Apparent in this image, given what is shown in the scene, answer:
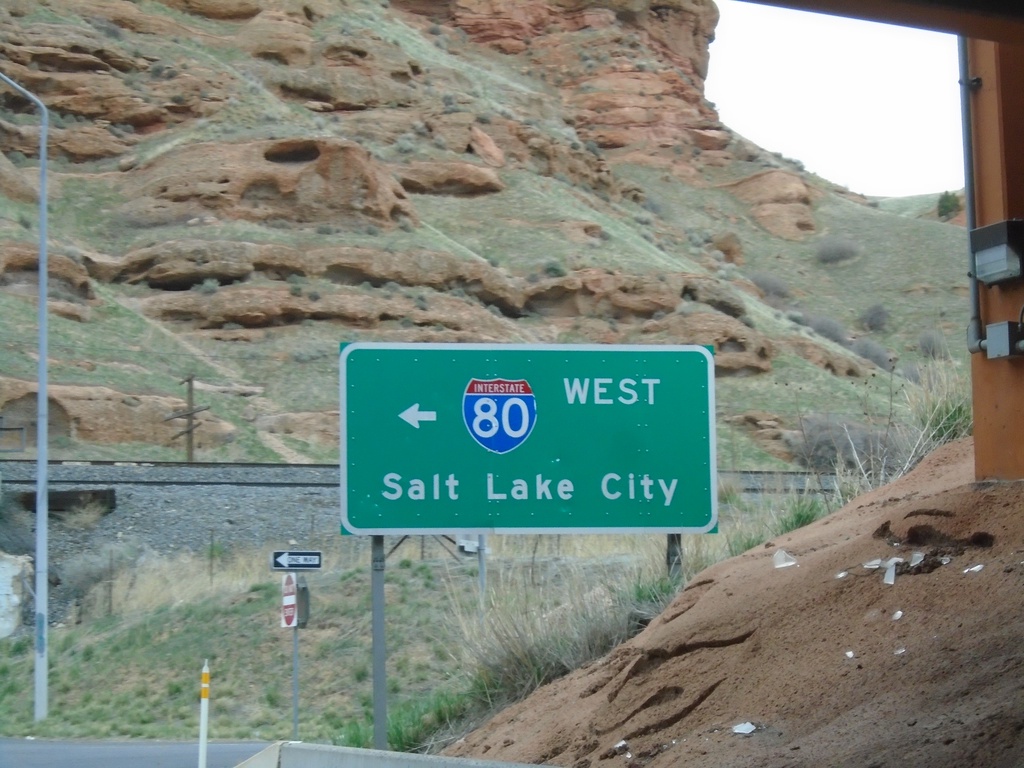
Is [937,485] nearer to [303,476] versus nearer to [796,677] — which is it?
[796,677]

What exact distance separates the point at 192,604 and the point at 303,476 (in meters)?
9.68

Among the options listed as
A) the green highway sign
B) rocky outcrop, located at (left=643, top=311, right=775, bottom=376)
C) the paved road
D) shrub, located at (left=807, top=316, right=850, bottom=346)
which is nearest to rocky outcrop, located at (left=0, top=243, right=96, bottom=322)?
rocky outcrop, located at (left=643, top=311, right=775, bottom=376)

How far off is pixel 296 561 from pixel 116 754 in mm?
3360

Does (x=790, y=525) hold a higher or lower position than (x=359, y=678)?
higher

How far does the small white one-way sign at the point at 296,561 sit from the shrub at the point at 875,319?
65336 millimetres

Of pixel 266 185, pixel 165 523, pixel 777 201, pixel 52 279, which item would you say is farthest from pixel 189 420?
pixel 777 201

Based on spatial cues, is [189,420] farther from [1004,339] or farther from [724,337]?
[1004,339]

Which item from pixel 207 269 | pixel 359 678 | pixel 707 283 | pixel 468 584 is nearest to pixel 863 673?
pixel 359 678

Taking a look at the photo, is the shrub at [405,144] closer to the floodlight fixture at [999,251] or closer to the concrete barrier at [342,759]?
the concrete barrier at [342,759]

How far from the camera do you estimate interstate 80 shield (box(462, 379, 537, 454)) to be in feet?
30.6

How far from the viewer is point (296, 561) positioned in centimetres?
1466

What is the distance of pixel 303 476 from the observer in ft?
103

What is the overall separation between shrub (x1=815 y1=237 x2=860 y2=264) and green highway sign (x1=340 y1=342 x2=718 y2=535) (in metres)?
78.6

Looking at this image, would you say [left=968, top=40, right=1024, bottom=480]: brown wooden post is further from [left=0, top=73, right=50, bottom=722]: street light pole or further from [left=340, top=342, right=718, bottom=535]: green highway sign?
[left=0, top=73, right=50, bottom=722]: street light pole
